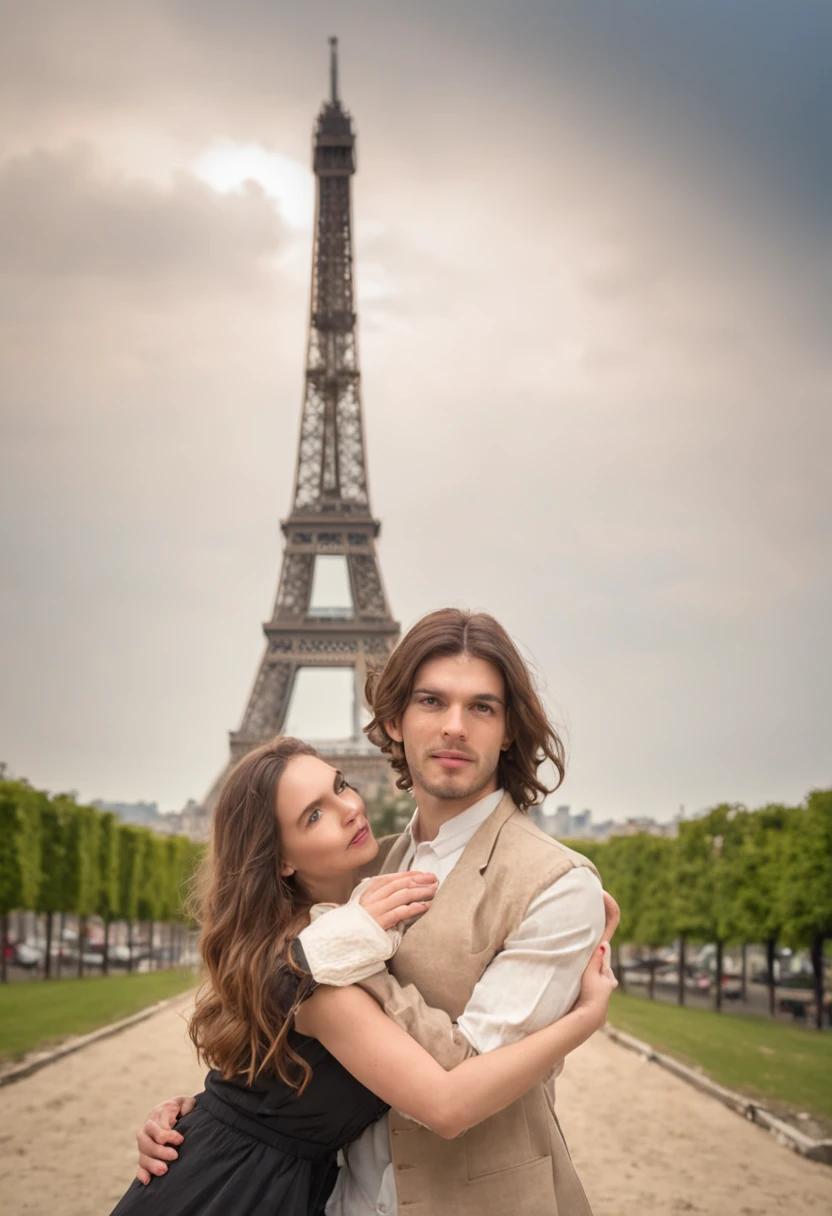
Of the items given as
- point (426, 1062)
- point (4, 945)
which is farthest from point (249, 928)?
point (4, 945)

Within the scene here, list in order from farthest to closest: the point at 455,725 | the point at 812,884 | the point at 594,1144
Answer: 1. the point at 812,884
2. the point at 594,1144
3. the point at 455,725

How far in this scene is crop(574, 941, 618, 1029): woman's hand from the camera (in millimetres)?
3051

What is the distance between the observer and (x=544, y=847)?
3.14 m

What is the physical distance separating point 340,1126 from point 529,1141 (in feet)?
1.69

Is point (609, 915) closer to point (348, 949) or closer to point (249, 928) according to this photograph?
point (348, 949)

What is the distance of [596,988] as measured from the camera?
3.08m

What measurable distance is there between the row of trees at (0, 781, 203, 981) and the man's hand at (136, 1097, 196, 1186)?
52.4 feet

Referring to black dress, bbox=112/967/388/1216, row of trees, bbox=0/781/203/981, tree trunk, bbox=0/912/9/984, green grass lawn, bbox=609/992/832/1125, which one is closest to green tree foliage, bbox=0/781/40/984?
row of trees, bbox=0/781/203/981

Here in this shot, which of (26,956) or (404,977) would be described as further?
(26,956)

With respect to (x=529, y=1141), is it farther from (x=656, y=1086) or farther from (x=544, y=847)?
(x=656, y=1086)

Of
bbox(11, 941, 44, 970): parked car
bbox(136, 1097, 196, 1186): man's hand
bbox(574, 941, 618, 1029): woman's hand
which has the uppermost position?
bbox(574, 941, 618, 1029): woman's hand

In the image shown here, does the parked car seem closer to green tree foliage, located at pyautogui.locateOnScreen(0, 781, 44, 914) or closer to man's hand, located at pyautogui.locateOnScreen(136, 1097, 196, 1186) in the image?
green tree foliage, located at pyautogui.locateOnScreen(0, 781, 44, 914)

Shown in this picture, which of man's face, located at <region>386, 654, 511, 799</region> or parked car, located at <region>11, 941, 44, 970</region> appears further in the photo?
parked car, located at <region>11, 941, 44, 970</region>

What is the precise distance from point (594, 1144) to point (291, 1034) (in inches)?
348
